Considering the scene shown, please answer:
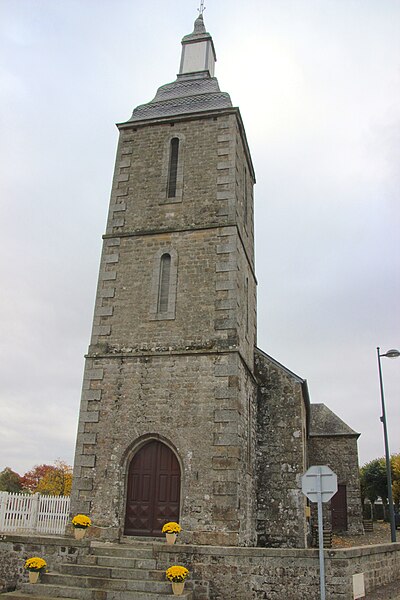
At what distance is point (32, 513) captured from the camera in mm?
16609

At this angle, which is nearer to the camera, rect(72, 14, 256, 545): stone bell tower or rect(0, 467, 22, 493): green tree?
rect(72, 14, 256, 545): stone bell tower

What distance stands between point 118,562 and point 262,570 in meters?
3.01

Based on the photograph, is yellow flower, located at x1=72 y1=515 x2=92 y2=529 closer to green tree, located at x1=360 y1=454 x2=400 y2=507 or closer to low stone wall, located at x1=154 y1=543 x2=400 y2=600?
low stone wall, located at x1=154 y1=543 x2=400 y2=600

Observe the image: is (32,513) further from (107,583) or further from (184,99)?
(184,99)

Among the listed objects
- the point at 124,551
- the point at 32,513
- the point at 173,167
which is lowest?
the point at 124,551

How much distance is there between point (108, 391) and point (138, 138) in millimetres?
8513

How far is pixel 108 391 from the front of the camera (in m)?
14.3

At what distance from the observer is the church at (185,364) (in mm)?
13203

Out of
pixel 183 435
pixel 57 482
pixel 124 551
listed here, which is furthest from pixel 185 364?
pixel 57 482

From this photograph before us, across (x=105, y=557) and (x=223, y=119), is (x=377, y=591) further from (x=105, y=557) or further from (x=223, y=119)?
(x=223, y=119)

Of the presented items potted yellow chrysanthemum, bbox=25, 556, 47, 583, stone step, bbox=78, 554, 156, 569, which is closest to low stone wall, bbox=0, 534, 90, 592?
stone step, bbox=78, 554, 156, 569

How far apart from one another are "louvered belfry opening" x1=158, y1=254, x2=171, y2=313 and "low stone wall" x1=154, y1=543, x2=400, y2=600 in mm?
6452

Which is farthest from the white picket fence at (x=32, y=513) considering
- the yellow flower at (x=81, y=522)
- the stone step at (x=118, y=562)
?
the stone step at (x=118, y=562)

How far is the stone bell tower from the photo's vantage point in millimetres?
13156
